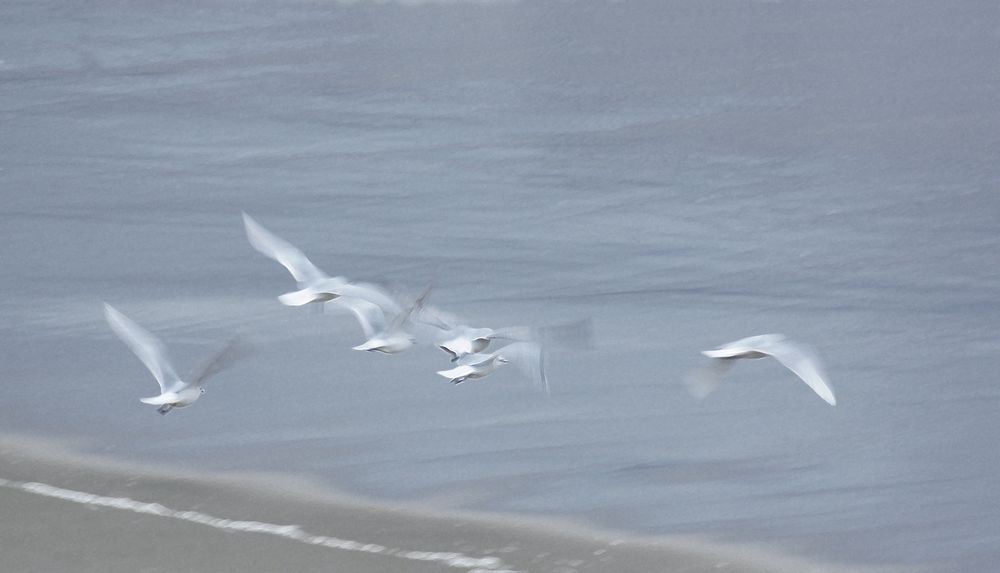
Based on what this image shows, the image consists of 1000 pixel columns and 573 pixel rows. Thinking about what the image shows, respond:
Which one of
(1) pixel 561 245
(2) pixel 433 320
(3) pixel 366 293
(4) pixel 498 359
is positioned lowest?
(4) pixel 498 359

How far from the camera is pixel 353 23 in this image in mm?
18328

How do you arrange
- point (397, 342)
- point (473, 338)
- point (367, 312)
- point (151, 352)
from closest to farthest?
point (397, 342) < point (473, 338) < point (151, 352) < point (367, 312)

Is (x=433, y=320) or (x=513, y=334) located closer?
(x=513, y=334)

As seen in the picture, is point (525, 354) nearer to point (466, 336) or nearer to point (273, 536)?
point (466, 336)

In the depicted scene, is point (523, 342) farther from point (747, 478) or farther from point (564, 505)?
point (747, 478)

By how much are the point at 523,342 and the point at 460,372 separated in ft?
1.12

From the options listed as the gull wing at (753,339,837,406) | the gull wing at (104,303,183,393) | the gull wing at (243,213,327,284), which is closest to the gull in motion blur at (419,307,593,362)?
the gull wing at (243,213,327,284)

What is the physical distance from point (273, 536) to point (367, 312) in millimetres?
892

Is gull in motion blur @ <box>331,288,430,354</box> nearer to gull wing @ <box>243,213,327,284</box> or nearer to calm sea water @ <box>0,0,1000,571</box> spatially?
gull wing @ <box>243,213,327,284</box>


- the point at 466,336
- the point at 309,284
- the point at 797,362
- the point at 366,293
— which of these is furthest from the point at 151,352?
the point at 797,362

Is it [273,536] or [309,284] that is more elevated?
[309,284]

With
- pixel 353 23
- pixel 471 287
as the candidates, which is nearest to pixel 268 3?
pixel 353 23

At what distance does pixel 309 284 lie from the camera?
6270mm

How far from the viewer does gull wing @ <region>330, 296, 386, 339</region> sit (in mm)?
6316
